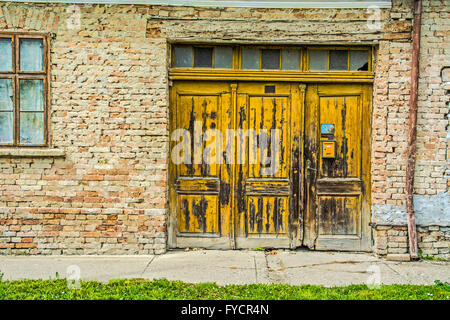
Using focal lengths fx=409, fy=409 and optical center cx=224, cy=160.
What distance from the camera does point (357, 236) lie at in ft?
19.9

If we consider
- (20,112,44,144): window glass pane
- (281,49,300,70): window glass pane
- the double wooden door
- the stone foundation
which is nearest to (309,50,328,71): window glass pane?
(281,49,300,70): window glass pane

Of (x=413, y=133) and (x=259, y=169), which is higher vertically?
(x=413, y=133)

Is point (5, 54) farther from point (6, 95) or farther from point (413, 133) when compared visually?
point (413, 133)

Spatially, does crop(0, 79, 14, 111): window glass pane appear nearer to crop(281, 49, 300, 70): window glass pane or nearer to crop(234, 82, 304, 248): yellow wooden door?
crop(234, 82, 304, 248): yellow wooden door

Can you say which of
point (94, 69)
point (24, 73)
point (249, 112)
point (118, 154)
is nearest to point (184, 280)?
point (118, 154)

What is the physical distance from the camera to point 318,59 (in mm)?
6023

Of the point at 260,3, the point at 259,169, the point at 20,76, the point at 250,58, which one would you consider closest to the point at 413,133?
the point at 259,169

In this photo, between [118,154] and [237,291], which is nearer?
[237,291]

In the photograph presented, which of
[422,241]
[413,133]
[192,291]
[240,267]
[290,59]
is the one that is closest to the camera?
[192,291]

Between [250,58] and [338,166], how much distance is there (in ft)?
6.76

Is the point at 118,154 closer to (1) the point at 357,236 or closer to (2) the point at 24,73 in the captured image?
(2) the point at 24,73

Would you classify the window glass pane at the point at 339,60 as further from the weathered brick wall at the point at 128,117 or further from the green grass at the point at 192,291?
the green grass at the point at 192,291

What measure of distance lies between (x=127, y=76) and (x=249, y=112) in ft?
6.04

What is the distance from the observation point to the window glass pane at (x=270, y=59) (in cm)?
604
